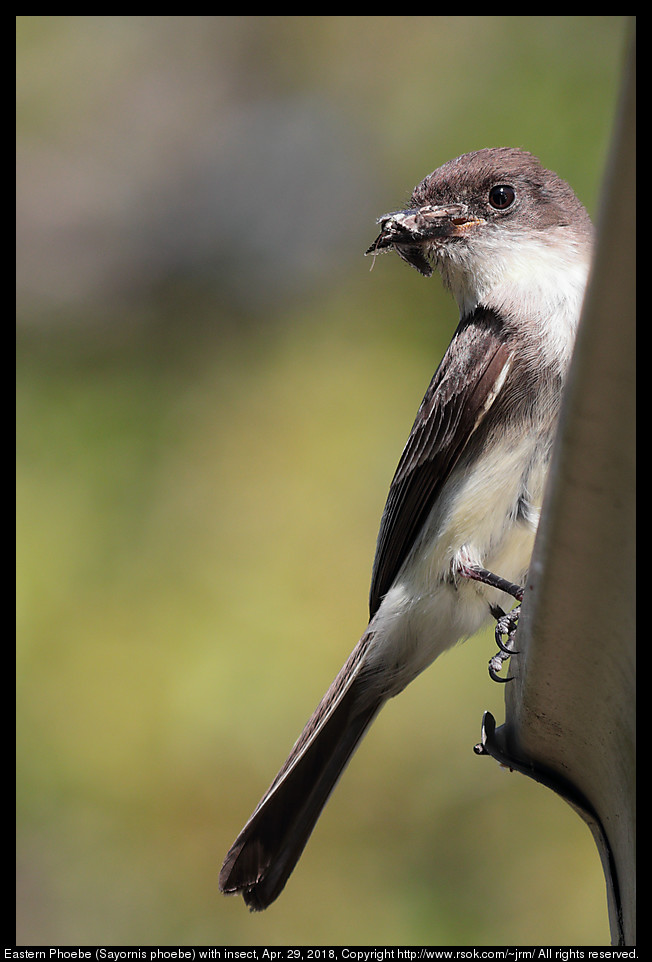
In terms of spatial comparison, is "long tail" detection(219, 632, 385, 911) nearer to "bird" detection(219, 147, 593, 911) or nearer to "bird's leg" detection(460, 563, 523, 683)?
"bird" detection(219, 147, 593, 911)

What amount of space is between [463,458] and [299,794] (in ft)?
2.54

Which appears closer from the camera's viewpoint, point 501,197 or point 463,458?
point 463,458

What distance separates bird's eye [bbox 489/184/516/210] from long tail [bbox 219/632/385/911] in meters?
1.00

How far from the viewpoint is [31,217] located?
4121 millimetres

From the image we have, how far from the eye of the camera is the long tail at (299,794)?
6.48 feet

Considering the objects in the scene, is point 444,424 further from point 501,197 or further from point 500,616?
point 501,197

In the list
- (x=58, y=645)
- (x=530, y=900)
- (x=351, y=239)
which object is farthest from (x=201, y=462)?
(x=530, y=900)

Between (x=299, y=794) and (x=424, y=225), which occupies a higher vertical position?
(x=424, y=225)

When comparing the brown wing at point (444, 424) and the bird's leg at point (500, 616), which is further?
the brown wing at point (444, 424)

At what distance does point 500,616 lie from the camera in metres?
2.14

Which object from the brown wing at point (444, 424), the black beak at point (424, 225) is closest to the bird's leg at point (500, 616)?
the brown wing at point (444, 424)

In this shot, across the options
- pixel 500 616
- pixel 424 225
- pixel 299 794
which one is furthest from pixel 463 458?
pixel 299 794

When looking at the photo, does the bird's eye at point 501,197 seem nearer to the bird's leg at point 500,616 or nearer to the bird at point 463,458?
the bird at point 463,458
